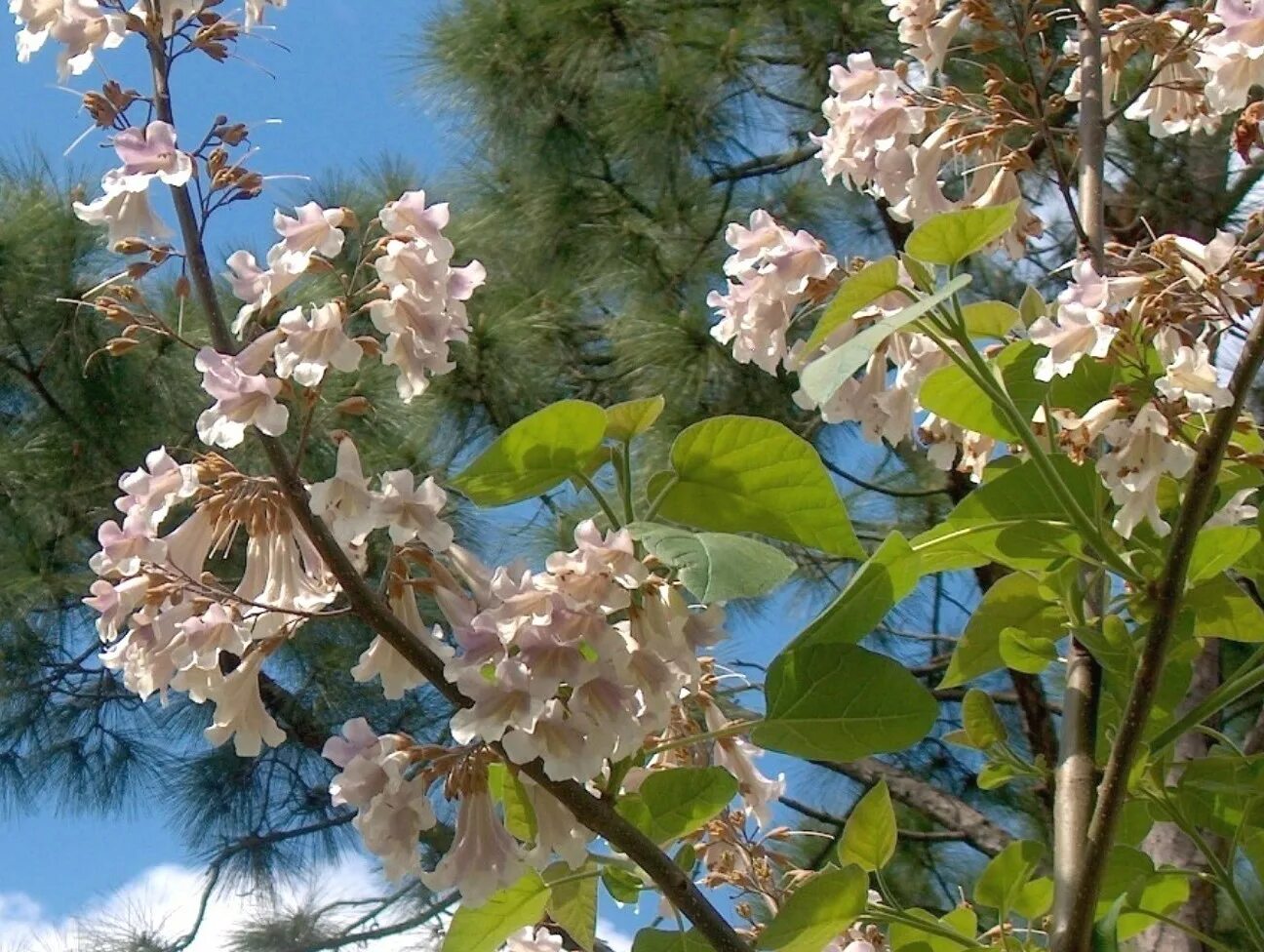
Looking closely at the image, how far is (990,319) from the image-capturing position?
20.7 inches

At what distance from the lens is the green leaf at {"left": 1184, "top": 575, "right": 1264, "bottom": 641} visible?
0.53 m

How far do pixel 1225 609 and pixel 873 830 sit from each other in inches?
6.0

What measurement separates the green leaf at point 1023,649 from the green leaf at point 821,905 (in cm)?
10

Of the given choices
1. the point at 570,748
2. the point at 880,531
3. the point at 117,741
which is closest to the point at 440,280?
the point at 570,748

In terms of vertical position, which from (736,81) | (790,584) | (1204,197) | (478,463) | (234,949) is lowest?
(478,463)

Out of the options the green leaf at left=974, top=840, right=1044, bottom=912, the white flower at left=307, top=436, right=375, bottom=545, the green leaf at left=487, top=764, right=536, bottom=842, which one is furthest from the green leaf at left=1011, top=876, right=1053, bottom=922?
the white flower at left=307, top=436, right=375, bottom=545

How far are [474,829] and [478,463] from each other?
0.11 meters

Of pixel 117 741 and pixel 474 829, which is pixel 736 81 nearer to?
pixel 117 741

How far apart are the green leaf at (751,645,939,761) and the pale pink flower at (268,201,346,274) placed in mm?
211

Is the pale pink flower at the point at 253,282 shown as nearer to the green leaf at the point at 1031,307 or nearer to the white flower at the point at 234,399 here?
the white flower at the point at 234,399

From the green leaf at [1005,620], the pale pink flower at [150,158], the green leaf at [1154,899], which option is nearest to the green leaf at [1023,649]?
the green leaf at [1005,620]

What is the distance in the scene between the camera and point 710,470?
0.46 meters

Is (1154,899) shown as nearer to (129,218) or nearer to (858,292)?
(858,292)

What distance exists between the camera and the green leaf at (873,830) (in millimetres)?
543
